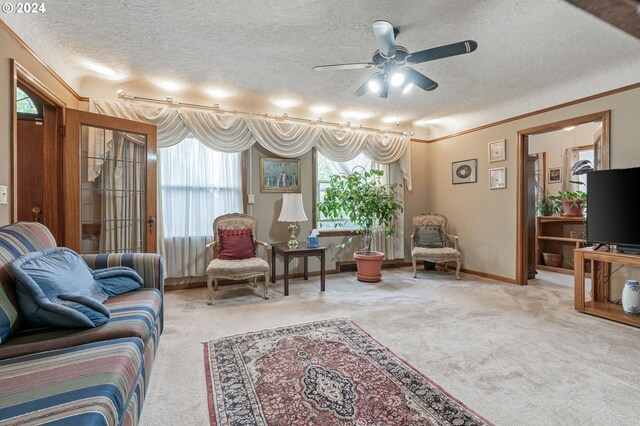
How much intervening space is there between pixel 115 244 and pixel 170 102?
1.77 metres

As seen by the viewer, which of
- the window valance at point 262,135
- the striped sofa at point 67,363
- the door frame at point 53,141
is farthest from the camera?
the window valance at point 262,135

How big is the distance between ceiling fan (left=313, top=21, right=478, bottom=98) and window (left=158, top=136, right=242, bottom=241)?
212 cm

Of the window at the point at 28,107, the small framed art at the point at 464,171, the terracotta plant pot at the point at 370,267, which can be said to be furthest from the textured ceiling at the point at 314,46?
the terracotta plant pot at the point at 370,267

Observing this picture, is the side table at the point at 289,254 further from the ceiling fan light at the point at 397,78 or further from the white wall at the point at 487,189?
the white wall at the point at 487,189

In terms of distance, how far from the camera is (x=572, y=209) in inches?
193

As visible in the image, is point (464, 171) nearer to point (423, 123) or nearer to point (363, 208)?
point (423, 123)

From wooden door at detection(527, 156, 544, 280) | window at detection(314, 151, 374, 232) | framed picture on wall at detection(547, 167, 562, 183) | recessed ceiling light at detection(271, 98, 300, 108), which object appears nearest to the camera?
recessed ceiling light at detection(271, 98, 300, 108)

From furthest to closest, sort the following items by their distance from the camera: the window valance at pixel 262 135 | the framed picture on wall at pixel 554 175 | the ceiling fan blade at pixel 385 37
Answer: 1. the framed picture on wall at pixel 554 175
2. the window valance at pixel 262 135
3. the ceiling fan blade at pixel 385 37

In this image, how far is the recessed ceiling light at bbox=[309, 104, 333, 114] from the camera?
172 inches

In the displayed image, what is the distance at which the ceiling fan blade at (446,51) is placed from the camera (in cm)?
206

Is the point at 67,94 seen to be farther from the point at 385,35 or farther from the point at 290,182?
the point at 385,35

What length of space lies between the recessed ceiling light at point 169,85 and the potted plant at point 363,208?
2321 millimetres

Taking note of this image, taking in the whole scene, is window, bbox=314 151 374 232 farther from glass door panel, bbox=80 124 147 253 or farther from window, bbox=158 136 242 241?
glass door panel, bbox=80 124 147 253

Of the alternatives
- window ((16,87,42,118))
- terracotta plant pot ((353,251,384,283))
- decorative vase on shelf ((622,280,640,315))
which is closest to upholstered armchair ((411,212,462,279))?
terracotta plant pot ((353,251,384,283))
